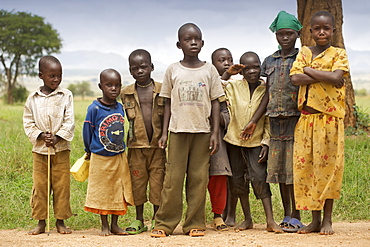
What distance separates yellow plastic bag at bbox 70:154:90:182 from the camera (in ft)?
14.3

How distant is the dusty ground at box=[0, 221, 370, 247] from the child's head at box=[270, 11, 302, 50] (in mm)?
1634

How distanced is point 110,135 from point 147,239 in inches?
37.5

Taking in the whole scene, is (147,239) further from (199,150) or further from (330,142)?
(330,142)

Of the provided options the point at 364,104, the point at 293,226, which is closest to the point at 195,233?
the point at 293,226

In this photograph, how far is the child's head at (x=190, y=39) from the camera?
4125 mm

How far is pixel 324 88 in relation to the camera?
405 cm

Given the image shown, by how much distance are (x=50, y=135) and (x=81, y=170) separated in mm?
413

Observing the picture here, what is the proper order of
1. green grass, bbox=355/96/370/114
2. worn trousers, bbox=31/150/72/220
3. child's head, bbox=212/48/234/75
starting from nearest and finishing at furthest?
worn trousers, bbox=31/150/72/220, child's head, bbox=212/48/234/75, green grass, bbox=355/96/370/114

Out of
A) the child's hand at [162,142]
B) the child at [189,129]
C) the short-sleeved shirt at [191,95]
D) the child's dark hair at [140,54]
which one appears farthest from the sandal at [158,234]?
the child's dark hair at [140,54]

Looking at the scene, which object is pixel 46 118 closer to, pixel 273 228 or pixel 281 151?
pixel 281 151

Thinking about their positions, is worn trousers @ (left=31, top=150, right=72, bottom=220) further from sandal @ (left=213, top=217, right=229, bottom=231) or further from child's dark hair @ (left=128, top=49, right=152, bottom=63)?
sandal @ (left=213, top=217, right=229, bottom=231)

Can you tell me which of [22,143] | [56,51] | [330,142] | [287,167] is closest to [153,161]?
[287,167]

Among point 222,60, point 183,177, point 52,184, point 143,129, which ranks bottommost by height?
point 52,184

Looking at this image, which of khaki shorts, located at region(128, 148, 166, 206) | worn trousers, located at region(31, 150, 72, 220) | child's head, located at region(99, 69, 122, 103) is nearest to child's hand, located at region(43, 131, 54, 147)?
worn trousers, located at region(31, 150, 72, 220)
